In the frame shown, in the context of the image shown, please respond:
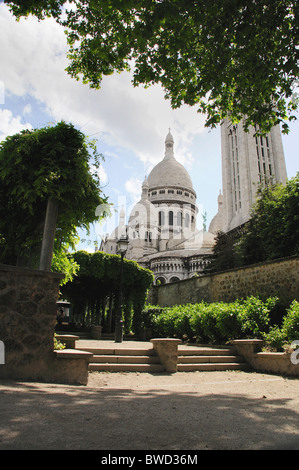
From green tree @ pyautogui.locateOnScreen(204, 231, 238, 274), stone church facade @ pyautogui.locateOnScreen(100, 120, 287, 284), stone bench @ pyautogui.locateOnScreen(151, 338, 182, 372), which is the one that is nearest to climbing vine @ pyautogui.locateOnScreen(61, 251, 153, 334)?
stone bench @ pyautogui.locateOnScreen(151, 338, 182, 372)

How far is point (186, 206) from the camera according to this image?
6538cm

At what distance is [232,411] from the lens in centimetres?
331

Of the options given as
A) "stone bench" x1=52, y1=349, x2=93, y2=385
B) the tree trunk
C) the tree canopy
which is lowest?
"stone bench" x1=52, y1=349, x2=93, y2=385

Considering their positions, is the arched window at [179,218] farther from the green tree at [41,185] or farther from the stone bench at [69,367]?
the stone bench at [69,367]

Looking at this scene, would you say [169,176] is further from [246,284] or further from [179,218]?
[246,284]

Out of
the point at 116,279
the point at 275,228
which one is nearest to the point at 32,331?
the point at 116,279

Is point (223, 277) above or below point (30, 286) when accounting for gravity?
above

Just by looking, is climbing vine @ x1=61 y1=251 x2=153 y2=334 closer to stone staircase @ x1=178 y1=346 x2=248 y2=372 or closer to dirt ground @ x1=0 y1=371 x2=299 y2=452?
stone staircase @ x1=178 y1=346 x2=248 y2=372

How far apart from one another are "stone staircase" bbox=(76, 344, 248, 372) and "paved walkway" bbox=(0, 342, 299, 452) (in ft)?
6.51

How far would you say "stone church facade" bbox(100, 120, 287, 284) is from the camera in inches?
1724

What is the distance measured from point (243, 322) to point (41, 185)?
656 cm

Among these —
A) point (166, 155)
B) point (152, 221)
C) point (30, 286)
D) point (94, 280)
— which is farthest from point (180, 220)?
point (30, 286)
